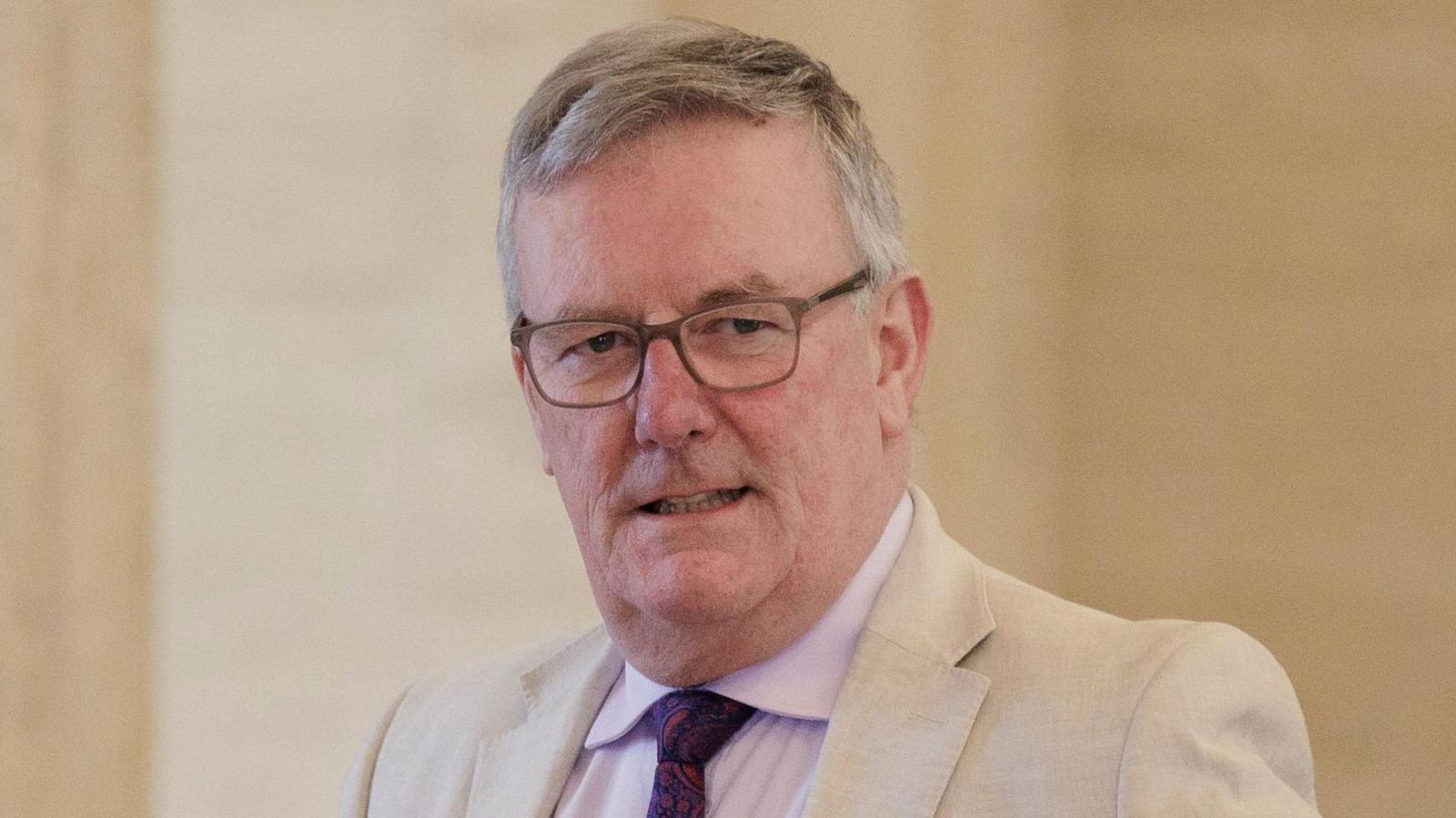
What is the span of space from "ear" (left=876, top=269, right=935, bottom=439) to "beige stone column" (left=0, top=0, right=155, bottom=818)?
1646mm

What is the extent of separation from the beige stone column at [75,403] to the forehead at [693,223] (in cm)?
141

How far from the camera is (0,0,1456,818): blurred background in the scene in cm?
350

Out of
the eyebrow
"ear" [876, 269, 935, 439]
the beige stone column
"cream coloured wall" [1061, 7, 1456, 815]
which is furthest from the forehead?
"cream coloured wall" [1061, 7, 1456, 815]

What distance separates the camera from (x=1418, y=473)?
11.7 feet

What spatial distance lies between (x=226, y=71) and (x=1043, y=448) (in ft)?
6.21

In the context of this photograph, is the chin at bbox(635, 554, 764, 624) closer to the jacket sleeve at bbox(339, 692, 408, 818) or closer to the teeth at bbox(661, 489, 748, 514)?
the teeth at bbox(661, 489, 748, 514)

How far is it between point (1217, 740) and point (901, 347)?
24.5 inches

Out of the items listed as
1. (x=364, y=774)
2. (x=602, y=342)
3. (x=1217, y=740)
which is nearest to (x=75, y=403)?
(x=364, y=774)

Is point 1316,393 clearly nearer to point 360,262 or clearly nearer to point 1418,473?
point 1418,473

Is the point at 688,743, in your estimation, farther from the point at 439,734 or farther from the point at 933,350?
the point at 933,350

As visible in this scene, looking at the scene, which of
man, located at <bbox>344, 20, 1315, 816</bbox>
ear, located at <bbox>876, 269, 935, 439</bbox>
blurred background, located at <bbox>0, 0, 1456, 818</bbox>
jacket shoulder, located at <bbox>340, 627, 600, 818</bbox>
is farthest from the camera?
blurred background, located at <bbox>0, 0, 1456, 818</bbox>

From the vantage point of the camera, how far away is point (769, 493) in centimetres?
197

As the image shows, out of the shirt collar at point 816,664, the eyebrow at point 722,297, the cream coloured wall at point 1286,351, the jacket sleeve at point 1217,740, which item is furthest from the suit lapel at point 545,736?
the cream coloured wall at point 1286,351

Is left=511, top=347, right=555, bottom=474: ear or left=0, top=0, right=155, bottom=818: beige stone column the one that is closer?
left=511, top=347, right=555, bottom=474: ear
